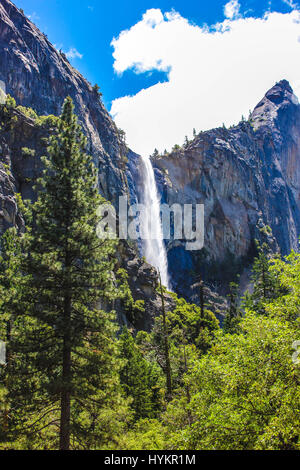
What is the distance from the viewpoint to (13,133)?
114 feet

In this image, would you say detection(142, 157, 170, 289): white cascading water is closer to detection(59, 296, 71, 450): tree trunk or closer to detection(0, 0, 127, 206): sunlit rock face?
detection(0, 0, 127, 206): sunlit rock face

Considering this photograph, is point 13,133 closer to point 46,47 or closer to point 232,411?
point 46,47

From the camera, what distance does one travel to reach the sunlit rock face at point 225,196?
68938 mm

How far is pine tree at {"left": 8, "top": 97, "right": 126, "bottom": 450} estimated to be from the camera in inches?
385

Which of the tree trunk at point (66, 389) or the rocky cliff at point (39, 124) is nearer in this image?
the tree trunk at point (66, 389)

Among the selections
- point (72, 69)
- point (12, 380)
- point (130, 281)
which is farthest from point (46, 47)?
point (12, 380)

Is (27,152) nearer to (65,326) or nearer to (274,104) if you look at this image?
(65,326)

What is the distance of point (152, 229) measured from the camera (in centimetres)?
6519

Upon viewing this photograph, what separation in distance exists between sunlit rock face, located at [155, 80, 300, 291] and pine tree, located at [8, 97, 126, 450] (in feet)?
173

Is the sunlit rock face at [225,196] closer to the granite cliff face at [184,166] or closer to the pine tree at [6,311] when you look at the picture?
the granite cliff face at [184,166]

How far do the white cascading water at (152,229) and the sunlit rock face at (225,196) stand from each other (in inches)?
84.4

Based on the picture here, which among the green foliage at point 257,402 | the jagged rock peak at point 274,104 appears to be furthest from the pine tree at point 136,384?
the jagged rock peak at point 274,104

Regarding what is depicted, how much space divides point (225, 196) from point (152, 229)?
2091 cm

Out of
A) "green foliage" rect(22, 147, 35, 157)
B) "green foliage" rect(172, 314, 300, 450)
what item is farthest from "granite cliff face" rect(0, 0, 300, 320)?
"green foliage" rect(172, 314, 300, 450)
